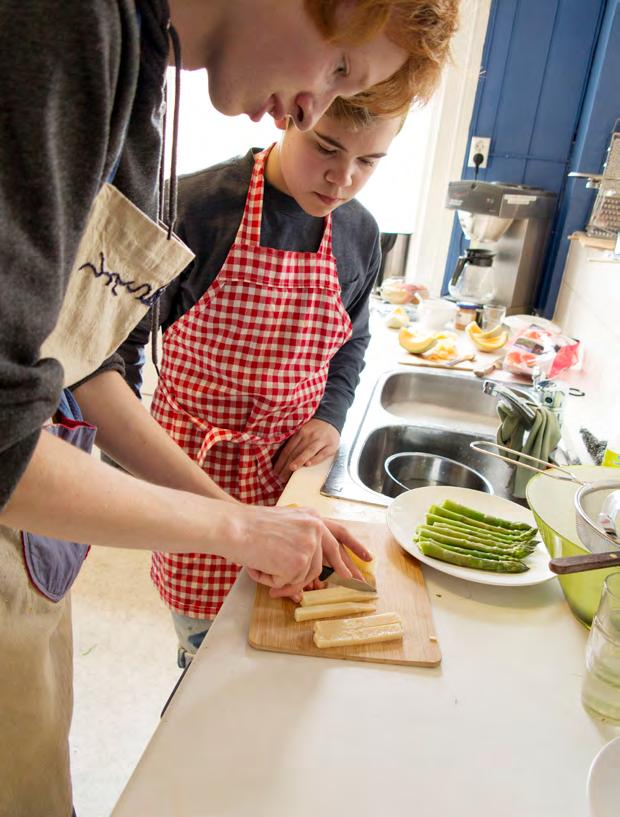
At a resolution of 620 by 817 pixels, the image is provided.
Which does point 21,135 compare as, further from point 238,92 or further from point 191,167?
point 191,167

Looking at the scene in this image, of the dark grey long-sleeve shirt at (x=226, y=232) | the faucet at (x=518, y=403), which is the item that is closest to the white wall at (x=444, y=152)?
the dark grey long-sleeve shirt at (x=226, y=232)

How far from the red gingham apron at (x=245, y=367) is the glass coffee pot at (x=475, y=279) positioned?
4.11 ft

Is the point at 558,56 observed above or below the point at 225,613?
above

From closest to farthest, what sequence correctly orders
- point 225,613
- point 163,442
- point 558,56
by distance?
point 225,613, point 163,442, point 558,56

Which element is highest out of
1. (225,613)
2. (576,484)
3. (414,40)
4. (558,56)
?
(558,56)

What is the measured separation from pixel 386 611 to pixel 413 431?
0.70 metres

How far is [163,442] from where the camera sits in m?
0.88

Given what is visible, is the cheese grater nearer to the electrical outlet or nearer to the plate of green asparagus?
the electrical outlet

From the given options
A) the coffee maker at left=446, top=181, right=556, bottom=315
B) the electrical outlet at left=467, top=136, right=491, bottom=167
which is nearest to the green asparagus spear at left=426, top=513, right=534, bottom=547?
the coffee maker at left=446, top=181, right=556, bottom=315

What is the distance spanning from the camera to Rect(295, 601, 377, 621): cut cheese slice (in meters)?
0.76

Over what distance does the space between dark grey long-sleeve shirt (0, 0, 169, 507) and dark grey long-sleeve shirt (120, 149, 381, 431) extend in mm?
659

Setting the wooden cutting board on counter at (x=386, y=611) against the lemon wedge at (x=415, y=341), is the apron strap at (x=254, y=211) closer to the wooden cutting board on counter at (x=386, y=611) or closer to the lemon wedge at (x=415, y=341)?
the wooden cutting board on counter at (x=386, y=611)

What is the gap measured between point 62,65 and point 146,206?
0.78ft

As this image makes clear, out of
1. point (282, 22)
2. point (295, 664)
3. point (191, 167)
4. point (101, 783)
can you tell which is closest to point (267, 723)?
point (295, 664)
